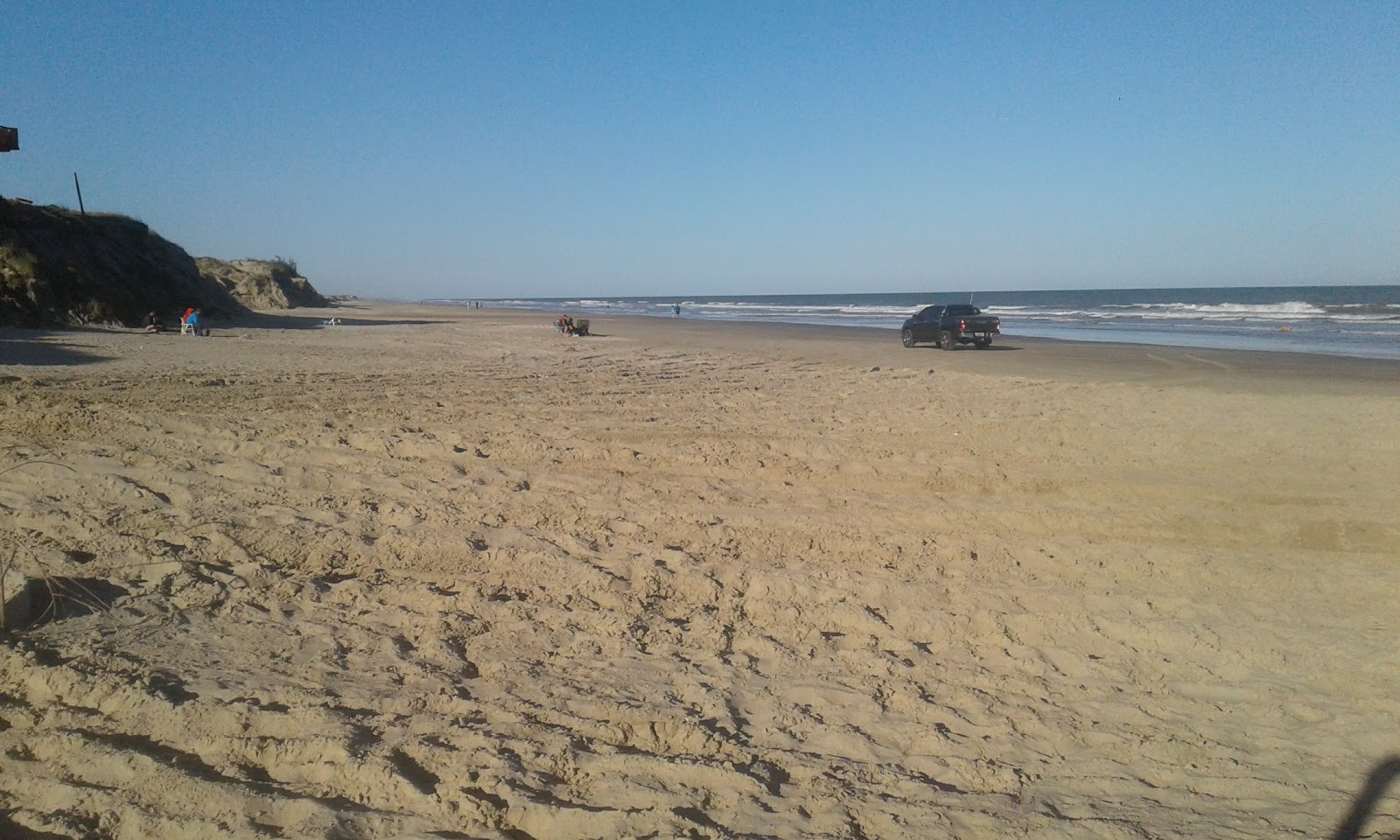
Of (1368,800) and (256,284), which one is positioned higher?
(256,284)

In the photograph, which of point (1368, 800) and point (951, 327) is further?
point (951, 327)

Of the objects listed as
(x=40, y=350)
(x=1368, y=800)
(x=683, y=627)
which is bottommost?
(x=1368, y=800)

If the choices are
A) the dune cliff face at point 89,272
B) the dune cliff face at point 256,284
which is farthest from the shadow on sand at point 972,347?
the dune cliff face at point 256,284

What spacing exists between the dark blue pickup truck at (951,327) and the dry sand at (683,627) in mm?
15905

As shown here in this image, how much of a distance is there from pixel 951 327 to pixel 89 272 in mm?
25272

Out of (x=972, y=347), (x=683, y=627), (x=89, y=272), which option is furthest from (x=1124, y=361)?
(x=89, y=272)

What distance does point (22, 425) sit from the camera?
7621mm

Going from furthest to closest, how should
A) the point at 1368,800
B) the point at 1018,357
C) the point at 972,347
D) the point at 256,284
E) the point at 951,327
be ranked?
1. the point at 256,284
2. the point at 972,347
3. the point at 951,327
4. the point at 1018,357
5. the point at 1368,800

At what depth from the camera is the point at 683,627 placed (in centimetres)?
473

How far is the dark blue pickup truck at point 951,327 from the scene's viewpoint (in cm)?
2559

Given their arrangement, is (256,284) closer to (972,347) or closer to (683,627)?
(972,347)

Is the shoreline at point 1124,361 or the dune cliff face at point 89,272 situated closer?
the shoreline at point 1124,361

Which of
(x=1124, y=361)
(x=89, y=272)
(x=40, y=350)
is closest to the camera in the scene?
(x=40, y=350)

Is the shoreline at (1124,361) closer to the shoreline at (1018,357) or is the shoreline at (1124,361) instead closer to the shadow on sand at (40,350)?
the shoreline at (1018,357)
